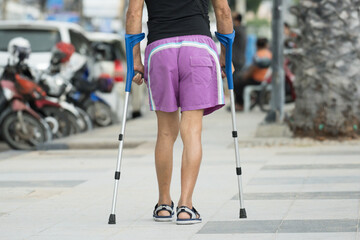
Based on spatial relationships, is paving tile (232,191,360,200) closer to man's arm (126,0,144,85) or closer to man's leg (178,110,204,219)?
man's leg (178,110,204,219)

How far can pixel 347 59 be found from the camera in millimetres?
12695

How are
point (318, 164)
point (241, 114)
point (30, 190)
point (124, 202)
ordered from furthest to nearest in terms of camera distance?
point (241, 114) < point (318, 164) < point (30, 190) < point (124, 202)

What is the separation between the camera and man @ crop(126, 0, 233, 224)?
6.62 m

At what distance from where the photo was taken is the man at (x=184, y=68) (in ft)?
21.7

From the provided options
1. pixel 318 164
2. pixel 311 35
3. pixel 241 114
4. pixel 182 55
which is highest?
pixel 182 55

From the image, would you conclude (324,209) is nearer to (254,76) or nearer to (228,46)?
(228,46)

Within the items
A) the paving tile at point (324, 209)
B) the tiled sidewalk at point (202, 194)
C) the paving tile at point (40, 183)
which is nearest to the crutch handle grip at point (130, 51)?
the tiled sidewalk at point (202, 194)

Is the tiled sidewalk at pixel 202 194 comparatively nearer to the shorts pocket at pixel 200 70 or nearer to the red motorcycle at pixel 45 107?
the shorts pocket at pixel 200 70

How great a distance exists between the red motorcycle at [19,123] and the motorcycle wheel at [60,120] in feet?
2.59

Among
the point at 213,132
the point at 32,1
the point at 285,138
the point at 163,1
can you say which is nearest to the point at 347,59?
the point at 285,138

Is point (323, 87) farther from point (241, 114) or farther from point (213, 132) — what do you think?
point (241, 114)

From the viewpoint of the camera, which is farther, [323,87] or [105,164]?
[323,87]

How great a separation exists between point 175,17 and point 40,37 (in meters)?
9.66

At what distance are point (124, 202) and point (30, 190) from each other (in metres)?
1.30
